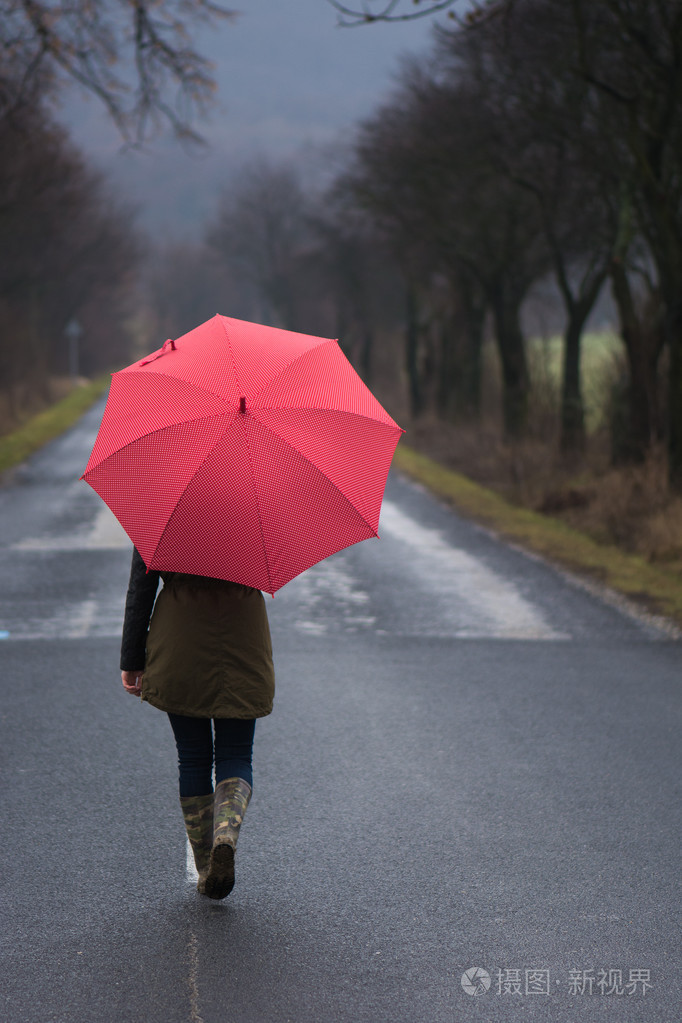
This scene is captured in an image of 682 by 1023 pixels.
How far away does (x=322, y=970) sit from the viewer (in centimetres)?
361

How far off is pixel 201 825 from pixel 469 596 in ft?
20.7

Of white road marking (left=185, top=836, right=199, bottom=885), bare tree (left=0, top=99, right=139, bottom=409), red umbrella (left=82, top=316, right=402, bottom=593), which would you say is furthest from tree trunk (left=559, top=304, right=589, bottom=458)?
red umbrella (left=82, top=316, right=402, bottom=593)

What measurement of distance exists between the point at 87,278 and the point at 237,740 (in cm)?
5271

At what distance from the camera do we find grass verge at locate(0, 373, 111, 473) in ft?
76.4

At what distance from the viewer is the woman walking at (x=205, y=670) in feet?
12.6

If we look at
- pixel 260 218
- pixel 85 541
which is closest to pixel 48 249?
pixel 85 541

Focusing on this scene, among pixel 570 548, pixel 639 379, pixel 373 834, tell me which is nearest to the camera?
pixel 373 834

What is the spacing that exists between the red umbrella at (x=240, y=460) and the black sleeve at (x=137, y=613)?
9.4 inches

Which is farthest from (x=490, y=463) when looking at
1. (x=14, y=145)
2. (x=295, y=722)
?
(x=295, y=722)

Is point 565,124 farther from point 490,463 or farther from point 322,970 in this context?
point 322,970

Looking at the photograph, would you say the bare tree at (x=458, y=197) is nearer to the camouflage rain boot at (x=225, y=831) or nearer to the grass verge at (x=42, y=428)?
the grass verge at (x=42, y=428)

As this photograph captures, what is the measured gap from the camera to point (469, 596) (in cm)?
1014

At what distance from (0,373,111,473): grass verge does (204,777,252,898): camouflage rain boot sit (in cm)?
1772

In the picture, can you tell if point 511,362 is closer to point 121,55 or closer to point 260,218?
point 121,55
